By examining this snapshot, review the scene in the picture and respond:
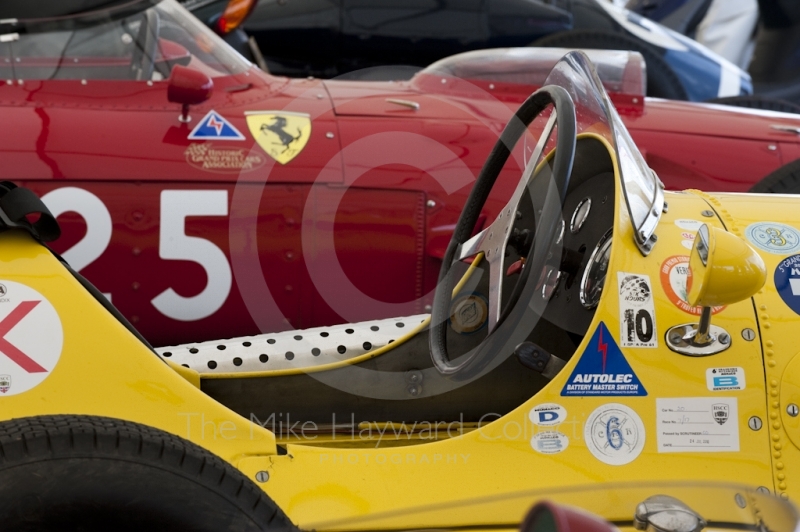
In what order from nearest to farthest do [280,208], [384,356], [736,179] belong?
1. [384,356]
2. [280,208]
3. [736,179]

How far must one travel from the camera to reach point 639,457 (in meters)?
2.02

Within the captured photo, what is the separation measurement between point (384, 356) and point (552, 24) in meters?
5.46

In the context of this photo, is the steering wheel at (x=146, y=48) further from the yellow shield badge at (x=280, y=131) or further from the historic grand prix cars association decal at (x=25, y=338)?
the historic grand prix cars association decal at (x=25, y=338)

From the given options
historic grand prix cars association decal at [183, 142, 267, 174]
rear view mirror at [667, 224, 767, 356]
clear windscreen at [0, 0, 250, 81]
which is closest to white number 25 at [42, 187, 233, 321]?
historic grand prix cars association decal at [183, 142, 267, 174]

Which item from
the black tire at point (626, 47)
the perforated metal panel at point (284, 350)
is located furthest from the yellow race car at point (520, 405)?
the black tire at point (626, 47)

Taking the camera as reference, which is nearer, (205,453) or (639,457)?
(205,453)

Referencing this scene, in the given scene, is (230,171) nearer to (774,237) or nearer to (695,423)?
(774,237)

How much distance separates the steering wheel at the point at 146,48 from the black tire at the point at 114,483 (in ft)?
9.52

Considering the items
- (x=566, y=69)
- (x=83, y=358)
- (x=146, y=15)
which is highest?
(x=146, y=15)

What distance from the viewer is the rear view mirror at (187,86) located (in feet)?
13.6

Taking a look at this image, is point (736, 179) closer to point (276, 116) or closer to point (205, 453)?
point (276, 116)

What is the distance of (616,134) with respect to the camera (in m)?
2.29

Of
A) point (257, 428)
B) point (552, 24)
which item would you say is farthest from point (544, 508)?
point (552, 24)

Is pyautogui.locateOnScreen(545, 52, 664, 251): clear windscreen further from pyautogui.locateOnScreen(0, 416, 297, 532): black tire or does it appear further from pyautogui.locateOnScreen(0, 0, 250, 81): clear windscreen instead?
pyautogui.locateOnScreen(0, 0, 250, 81): clear windscreen
